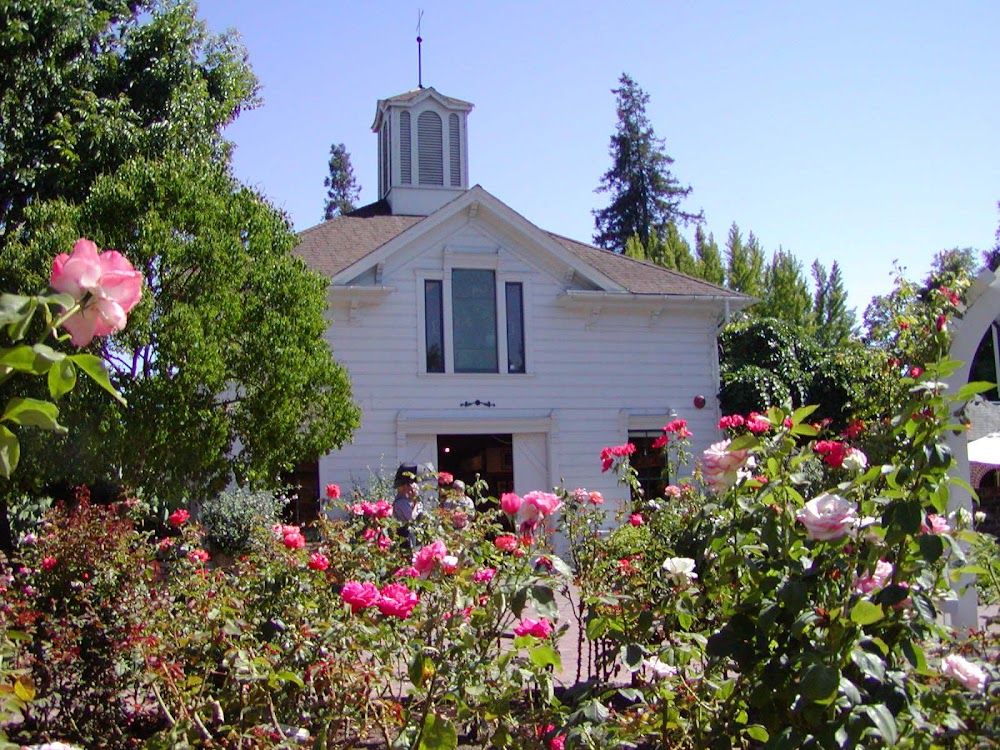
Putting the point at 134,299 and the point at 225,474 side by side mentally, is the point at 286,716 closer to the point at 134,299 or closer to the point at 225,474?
the point at 134,299

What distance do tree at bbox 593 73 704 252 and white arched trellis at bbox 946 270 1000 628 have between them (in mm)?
37607

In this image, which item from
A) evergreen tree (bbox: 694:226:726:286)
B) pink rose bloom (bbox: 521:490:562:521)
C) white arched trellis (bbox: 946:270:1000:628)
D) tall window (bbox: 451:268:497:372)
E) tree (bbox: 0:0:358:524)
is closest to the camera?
pink rose bloom (bbox: 521:490:562:521)

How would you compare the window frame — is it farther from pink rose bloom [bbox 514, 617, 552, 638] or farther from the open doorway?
pink rose bloom [bbox 514, 617, 552, 638]

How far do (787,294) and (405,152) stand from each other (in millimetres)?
15927

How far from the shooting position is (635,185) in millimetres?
44719

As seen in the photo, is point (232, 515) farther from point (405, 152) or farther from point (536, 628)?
point (536, 628)

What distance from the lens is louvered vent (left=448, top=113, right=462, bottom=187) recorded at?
62.6 feet

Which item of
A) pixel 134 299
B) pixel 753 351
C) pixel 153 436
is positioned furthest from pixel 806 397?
pixel 134 299

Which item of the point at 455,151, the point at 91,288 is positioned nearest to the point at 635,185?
the point at 455,151

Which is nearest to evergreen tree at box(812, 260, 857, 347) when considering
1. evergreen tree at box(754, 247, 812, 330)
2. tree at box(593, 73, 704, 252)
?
evergreen tree at box(754, 247, 812, 330)

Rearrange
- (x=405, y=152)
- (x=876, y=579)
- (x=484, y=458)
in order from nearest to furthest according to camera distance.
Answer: (x=876, y=579) → (x=484, y=458) → (x=405, y=152)

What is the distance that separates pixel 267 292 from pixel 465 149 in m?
8.16

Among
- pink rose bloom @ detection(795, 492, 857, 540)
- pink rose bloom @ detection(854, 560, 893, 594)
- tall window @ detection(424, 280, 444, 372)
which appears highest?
tall window @ detection(424, 280, 444, 372)

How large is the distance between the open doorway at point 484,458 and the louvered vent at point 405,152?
5.20 meters
